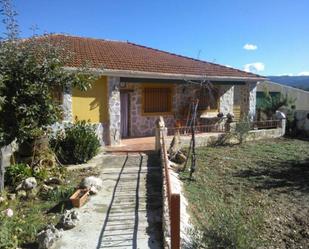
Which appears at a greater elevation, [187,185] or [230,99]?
[230,99]

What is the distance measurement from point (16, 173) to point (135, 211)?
12.3 feet

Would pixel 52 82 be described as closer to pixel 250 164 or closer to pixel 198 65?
pixel 250 164

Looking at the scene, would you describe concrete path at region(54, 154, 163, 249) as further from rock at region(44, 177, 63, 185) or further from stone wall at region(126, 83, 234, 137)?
stone wall at region(126, 83, 234, 137)

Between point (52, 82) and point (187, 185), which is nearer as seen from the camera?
point (52, 82)

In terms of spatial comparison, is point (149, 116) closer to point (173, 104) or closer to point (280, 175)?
point (173, 104)

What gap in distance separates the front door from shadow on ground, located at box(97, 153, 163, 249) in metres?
5.80

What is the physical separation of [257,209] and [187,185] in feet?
6.70

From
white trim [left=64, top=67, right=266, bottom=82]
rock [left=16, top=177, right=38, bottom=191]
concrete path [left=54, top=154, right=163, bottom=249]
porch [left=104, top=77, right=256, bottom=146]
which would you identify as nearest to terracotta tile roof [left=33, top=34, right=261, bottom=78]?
white trim [left=64, top=67, right=266, bottom=82]

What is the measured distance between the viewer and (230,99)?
2083 centimetres

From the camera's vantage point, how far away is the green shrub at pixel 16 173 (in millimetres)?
9102

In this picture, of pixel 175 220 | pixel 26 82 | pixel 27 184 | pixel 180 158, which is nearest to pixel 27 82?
pixel 26 82

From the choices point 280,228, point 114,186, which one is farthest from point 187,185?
point 280,228

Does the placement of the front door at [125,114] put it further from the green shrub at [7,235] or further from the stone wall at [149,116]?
the green shrub at [7,235]

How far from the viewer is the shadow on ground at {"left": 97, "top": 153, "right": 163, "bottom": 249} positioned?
590cm
